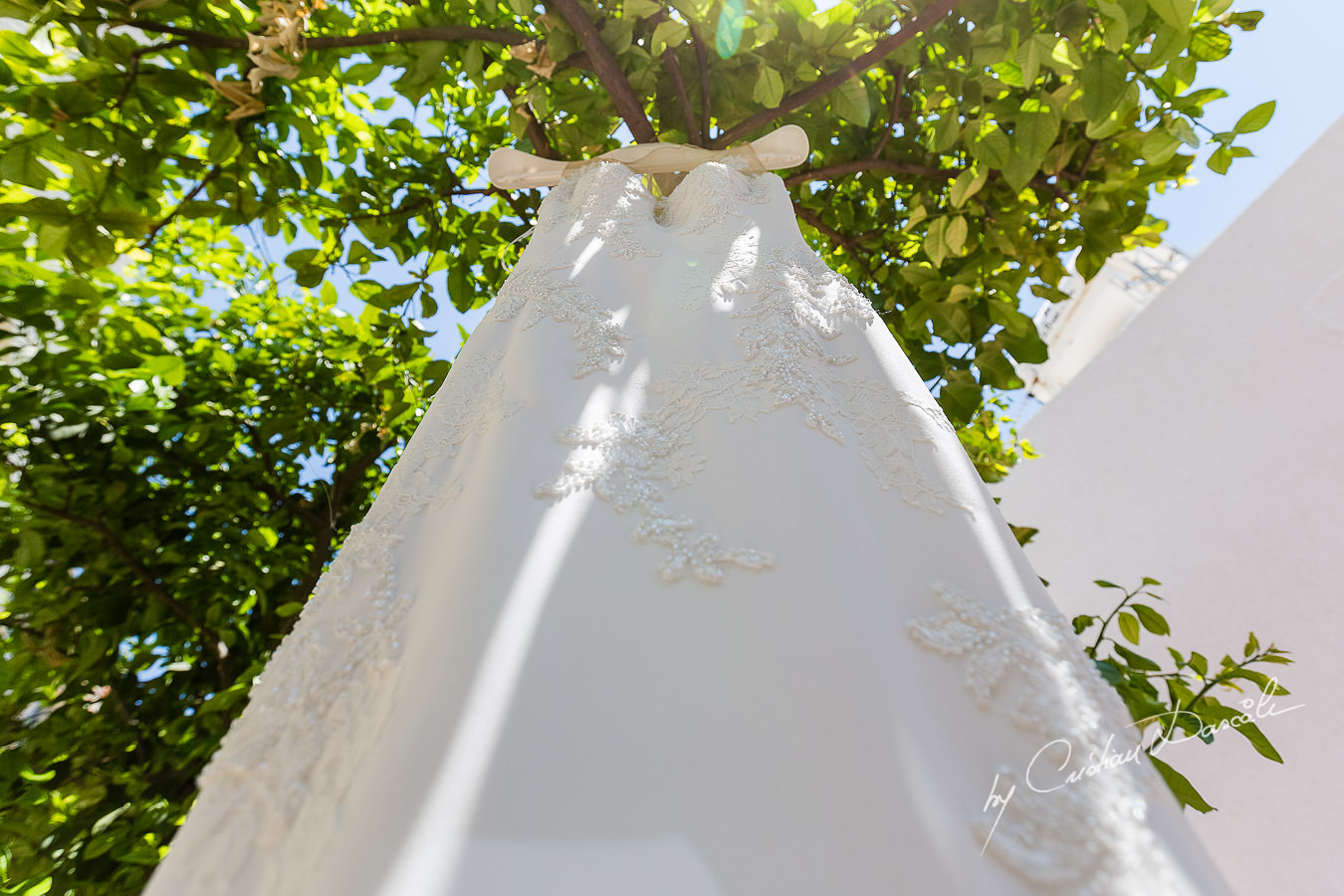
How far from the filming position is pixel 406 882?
11.7 inches

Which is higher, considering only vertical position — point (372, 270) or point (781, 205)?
point (781, 205)

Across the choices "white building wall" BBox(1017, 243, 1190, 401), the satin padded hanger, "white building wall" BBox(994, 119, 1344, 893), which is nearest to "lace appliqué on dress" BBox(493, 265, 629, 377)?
the satin padded hanger

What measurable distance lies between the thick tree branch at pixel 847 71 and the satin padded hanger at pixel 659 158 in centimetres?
5

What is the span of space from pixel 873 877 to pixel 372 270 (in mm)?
1491

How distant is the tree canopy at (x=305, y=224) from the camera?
0.80m

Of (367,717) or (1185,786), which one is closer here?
(367,717)

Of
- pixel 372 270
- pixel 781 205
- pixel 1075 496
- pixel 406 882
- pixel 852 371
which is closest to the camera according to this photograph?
pixel 406 882

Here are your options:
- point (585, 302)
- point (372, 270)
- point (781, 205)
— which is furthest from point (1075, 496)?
point (372, 270)

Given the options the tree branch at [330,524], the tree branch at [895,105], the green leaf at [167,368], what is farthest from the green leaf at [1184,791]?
the green leaf at [167,368]

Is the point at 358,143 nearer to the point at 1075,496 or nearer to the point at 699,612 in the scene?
the point at 699,612

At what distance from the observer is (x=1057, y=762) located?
0.34 metres

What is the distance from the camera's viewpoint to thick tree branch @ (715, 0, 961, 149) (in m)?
0.72

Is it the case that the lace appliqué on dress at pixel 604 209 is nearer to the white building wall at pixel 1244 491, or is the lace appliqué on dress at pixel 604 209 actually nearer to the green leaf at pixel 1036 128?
the green leaf at pixel 1036 128

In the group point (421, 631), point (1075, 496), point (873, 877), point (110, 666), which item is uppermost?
point (873, 877)
